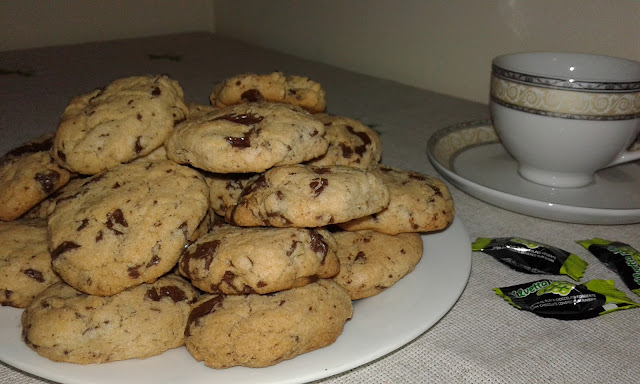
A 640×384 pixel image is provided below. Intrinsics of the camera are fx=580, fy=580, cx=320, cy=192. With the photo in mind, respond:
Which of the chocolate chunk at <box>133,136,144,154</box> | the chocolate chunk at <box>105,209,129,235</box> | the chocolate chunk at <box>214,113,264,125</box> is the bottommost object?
the chocolate chunk at <box>105,209,129,235</box>

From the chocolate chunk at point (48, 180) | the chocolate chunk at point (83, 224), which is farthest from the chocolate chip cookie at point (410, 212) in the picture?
the chocolate chunk at point (48, 180)

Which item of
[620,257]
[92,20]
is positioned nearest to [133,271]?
[620,257]

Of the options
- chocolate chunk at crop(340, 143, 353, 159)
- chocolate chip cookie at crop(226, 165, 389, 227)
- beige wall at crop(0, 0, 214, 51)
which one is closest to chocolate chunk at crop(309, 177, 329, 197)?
chocolate chip cookie at crop(226, 165, 389, 227)

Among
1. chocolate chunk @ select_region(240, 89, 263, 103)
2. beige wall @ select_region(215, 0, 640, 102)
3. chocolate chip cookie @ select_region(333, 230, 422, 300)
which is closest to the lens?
chocolate chip cookie @ select_region(333, 230, 422, 300)

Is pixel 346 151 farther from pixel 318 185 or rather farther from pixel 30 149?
pixel 30 149

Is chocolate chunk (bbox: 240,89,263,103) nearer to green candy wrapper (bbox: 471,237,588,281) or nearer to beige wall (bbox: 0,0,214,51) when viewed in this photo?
green candy wrapper (bbox: 471,237,588,281)

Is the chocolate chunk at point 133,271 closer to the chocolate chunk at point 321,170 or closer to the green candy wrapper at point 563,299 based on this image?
the chocolate chunk at point 321,170

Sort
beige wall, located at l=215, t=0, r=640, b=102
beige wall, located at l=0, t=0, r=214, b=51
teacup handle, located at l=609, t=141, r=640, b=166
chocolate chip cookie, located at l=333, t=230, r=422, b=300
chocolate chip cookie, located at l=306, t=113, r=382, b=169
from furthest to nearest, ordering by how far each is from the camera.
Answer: beige wall, located at l=0, t=0, r=214, b=51, beige wall, located at l=215, t=0, r=640, b=102, teacup handle, located at l=609, t=141, r=640, b=166, chocolate chip cookie, located at l=306, t=113, r=382, b=169, chocolate chip cookie, located at l=333, t=230, r=422, b=300

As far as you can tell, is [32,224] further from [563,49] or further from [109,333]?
[563,49]
